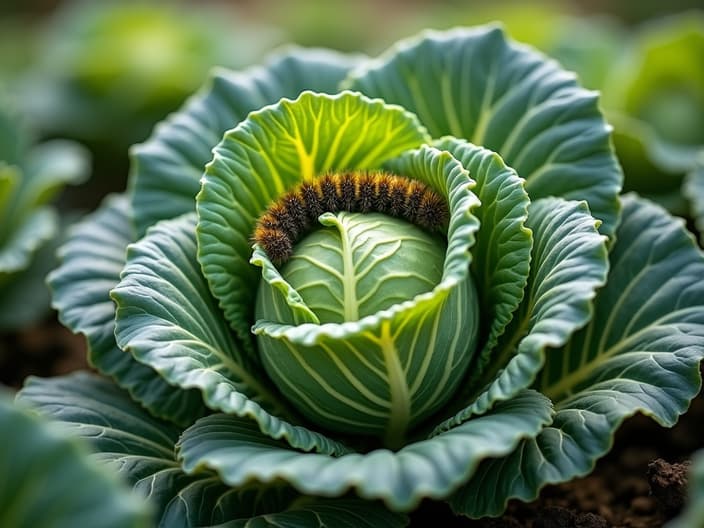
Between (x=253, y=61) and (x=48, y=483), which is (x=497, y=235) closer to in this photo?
(x=48, y=483)

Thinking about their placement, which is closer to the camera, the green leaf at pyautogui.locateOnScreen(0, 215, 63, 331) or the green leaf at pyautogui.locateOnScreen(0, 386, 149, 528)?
the green leaf at pyautogui.locateOnScreen(0, 386, 149, 528)

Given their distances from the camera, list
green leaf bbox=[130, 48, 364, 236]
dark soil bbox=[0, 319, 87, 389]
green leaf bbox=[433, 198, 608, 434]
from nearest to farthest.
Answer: green leaf bbox=[433, 198, 608, 434], green leaf bbox=[130, 48, 364, 236], dark soil bbox=[0, 319, 87, 389]

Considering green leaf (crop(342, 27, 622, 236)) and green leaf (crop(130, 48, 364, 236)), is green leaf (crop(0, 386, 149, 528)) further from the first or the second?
green leaf (crop(342, 27, 622, 236))

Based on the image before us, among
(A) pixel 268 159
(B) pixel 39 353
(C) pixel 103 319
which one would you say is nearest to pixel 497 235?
(A) pixel 268 159

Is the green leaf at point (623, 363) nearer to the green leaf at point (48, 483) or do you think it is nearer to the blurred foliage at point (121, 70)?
the green leaf at point (48, 483)

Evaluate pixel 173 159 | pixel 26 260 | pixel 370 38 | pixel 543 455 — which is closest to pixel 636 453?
pixel 543 455

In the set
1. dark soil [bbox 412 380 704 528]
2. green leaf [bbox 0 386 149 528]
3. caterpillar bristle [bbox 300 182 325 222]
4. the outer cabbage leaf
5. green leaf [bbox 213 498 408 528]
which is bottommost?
dark soil [bbox 412 380 704 528]

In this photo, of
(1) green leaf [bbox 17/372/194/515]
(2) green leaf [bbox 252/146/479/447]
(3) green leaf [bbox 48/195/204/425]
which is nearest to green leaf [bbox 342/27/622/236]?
(2) green leaf [bbox 252/146/479/447]
